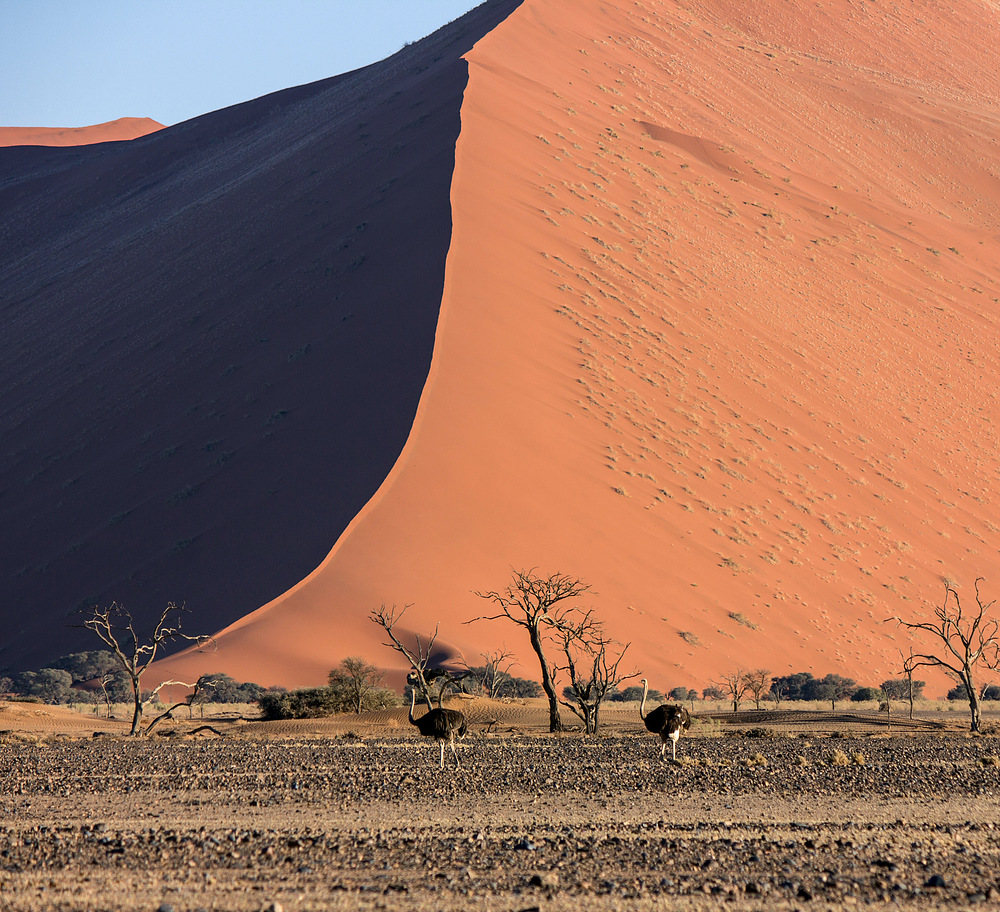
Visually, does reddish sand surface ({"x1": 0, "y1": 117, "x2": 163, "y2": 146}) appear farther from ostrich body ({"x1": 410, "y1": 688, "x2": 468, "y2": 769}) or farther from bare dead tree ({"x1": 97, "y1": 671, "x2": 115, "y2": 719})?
ostrich body ({"x1": 410, "y1": 688, "x2": 468, "y2": 769})

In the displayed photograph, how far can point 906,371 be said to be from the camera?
39969 mm

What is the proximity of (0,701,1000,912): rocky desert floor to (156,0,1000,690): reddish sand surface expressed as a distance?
954 centimetres

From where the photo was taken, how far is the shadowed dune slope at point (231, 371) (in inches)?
1056

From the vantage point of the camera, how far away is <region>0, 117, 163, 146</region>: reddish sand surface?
127031mm

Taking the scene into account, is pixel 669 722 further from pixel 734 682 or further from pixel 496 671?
pixel 734 682

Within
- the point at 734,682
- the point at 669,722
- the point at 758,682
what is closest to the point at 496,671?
the point at 734,682

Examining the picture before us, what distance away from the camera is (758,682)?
2409cm

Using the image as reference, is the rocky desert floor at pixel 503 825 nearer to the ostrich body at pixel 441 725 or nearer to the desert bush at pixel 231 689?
the ostrich body at pixel 441 725

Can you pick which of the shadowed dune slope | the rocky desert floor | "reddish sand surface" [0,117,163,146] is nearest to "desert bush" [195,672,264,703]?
the shadowed dune slope

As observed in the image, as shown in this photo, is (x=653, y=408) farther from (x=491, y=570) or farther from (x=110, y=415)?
(x=110, y=415)

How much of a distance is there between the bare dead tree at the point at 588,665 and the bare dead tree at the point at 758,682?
2.64m

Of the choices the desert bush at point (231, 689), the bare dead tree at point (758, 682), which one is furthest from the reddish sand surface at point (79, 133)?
the bare dead tree at point (758, 682)

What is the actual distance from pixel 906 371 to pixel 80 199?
6121 cm

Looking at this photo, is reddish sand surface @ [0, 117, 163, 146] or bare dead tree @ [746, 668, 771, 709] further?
reddish sand surface @ [0, 117, 163, 146]
